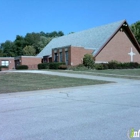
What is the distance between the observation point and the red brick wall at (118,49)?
41094 millimetres

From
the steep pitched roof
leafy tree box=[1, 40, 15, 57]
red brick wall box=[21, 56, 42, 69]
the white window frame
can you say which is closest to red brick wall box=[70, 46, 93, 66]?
the steep pitched roof

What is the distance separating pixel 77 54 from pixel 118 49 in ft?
27.7

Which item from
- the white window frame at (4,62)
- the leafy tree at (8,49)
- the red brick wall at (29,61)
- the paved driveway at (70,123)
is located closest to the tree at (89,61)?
the red brick wall at (29,61)

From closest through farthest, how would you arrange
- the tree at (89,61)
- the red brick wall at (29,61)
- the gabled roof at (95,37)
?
1. the tree at (89,61)
2. the gabled roof at (95,37)
3. the red brick wall at (29,61)

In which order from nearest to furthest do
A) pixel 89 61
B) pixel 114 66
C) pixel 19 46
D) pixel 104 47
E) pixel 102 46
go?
pixel 89 61 → pixel 114 66 → pixel 102 46 → pixel 104 47 → pixel 19 46

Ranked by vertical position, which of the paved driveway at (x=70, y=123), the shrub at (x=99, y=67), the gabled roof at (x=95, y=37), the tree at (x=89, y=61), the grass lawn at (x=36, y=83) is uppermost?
the gabled roof at (x=95, y=37)

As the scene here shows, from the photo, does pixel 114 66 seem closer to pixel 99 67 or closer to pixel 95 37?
pixel 99 67

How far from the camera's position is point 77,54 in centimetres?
3962

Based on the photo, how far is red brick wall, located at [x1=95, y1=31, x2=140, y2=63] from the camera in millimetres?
41094

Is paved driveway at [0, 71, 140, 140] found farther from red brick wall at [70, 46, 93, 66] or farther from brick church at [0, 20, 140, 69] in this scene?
brick church at [0, 20, 140, 69]

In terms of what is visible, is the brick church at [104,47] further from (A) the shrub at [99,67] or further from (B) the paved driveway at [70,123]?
(B) the paved driveway at [70,123]

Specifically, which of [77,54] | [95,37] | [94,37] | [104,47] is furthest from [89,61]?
[94,37]

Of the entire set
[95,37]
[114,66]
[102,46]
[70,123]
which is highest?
[95,37]

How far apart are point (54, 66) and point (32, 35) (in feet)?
217
